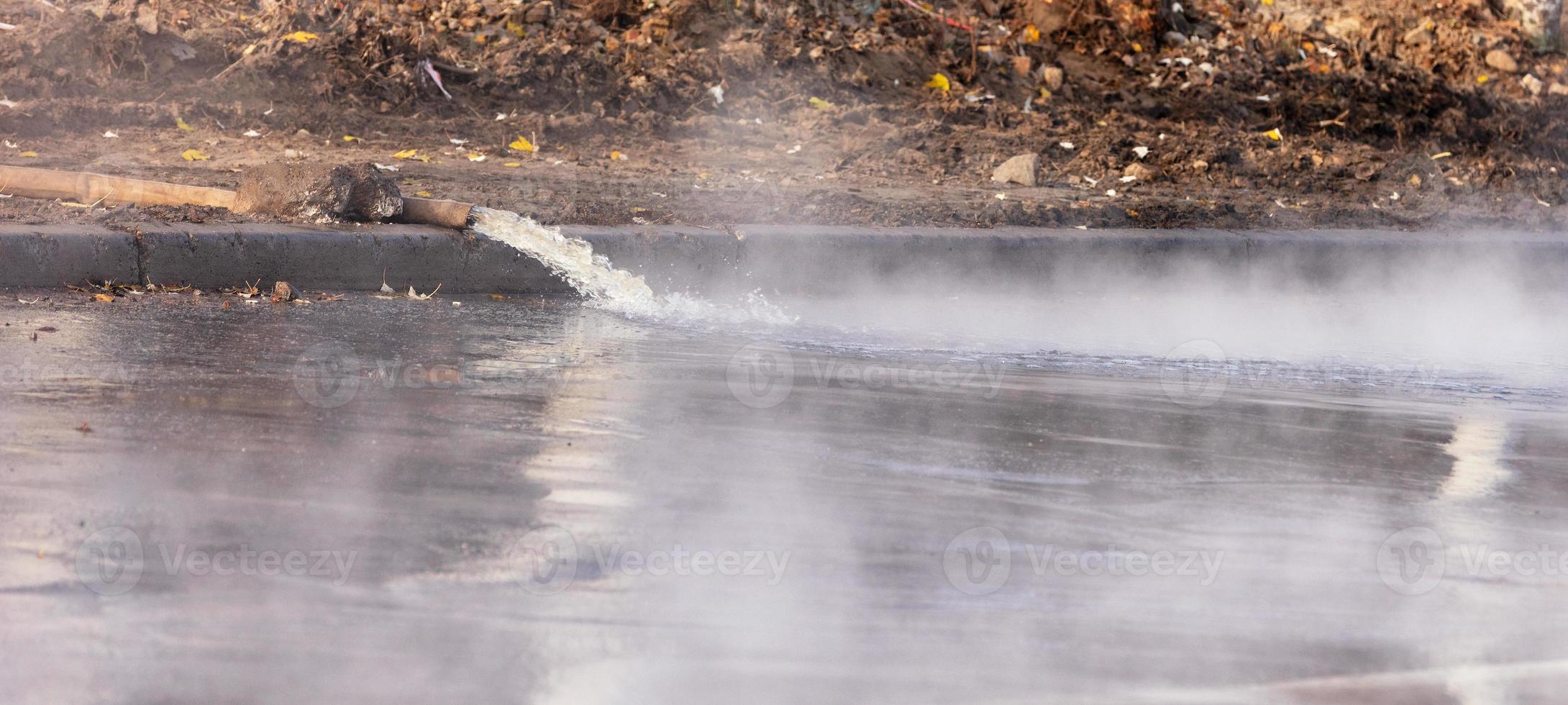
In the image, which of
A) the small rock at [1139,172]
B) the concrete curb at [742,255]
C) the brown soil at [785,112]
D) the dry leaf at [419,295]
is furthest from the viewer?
the small rock at [1139,172]

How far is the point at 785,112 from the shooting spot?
10461mm

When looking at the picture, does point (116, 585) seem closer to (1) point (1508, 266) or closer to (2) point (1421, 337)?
(2) point (1421, 337)

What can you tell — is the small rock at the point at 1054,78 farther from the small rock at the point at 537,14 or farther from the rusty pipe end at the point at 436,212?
the rusty pipe end at the point at 436,212

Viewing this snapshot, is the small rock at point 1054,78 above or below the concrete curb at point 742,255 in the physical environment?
above

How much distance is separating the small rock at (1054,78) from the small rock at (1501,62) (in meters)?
4.77

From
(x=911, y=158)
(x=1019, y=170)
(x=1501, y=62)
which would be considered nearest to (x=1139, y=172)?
(x=1019, y=170)

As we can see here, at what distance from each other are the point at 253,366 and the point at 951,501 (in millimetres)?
2218

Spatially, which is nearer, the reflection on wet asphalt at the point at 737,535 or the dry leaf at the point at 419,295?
the reflection on wet asphalt at the point at 737,535

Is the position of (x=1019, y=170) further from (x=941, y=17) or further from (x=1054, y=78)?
(x=941, y=17)

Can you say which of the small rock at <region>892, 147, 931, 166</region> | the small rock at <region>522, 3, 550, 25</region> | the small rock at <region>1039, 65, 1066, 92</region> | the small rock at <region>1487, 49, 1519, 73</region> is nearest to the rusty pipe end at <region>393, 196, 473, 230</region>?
the small rock at <region>892, 147, 931, 166</region>

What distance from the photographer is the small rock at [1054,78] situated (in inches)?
464

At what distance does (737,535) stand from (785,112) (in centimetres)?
760

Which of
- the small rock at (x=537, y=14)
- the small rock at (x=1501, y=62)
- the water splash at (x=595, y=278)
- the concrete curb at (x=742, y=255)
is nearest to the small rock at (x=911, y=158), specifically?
the concrete curb at (x=742, y=255)

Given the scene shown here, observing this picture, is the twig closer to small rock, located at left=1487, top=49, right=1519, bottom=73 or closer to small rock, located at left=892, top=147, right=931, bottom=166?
small rock, located at left=892, top=147, right=931, bottom=166
